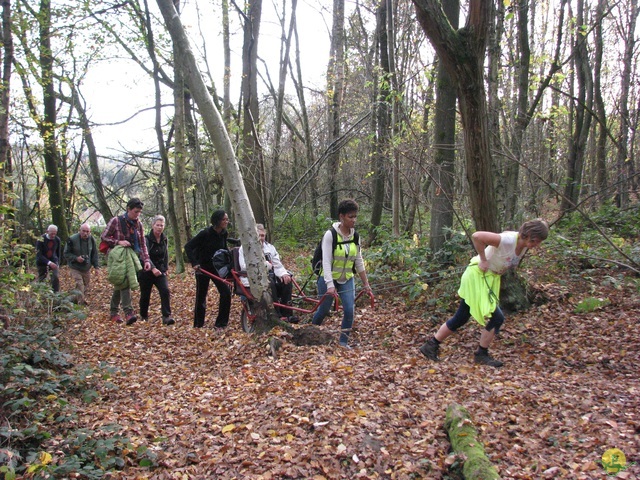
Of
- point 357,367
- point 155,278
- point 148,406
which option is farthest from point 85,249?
point 357,367

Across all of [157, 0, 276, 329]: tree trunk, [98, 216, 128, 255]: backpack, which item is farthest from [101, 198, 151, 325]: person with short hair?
[157, 0, 276, 329]: tree trunk

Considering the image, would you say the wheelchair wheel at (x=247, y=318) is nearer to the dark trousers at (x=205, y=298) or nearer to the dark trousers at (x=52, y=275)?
the dark trousers at (x=205, y=298)

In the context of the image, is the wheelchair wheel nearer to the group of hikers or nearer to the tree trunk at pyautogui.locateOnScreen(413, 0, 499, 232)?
the group of hikers

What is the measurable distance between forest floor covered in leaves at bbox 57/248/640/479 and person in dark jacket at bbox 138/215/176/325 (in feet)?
1.70

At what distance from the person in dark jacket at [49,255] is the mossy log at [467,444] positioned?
30.2ft

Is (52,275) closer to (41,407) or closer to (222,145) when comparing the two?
(222,145)

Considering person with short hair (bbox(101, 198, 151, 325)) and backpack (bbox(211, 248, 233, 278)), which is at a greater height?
person with short hair (bbox(101, 198, 151, 325))

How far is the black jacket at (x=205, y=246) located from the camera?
705 cm

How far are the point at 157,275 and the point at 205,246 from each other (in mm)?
1040

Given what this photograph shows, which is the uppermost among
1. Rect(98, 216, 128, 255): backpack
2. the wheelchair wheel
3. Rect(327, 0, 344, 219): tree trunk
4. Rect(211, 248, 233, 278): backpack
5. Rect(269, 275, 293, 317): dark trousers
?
Rect(327, 0, 344, 219): tree trunk

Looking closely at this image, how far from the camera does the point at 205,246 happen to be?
282 inches

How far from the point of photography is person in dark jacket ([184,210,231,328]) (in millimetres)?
7047

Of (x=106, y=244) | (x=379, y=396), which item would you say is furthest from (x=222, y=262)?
(x=379, y=396)

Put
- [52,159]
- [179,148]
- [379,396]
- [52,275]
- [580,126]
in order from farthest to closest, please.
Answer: [52,159], [580,126], [179,148], [52,275], [379,396]
